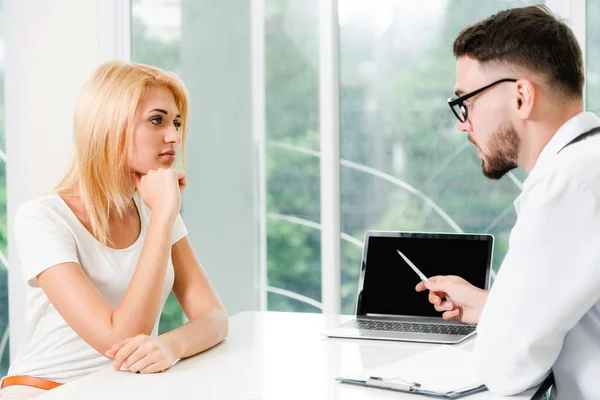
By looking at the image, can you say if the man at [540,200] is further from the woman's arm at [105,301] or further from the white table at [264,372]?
the woman's arm at [105,301]

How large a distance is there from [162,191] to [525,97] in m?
0.89

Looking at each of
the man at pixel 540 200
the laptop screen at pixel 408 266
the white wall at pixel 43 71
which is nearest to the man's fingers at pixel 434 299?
the laptop screen at pixel 408 266

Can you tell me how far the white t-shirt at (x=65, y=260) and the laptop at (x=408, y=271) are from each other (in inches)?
23.1

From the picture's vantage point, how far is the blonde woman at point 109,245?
1666 mm

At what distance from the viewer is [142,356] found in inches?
57.5

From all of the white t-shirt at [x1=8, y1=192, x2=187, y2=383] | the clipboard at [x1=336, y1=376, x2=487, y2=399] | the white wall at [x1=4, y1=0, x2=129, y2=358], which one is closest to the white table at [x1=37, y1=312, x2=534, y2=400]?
the clipboard at [x1=336, y1=376, x2=487, y2=399]

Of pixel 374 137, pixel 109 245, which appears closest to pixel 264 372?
pixel 109 245

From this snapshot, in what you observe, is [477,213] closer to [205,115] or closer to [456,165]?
[456,165]

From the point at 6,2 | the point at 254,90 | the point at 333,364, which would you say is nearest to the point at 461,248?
the point at 333,364

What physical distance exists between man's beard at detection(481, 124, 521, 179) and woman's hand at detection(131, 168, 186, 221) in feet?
2.47

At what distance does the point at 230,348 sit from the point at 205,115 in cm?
196

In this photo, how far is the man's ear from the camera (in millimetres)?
1413

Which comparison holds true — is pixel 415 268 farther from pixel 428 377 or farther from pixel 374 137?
pixel 374 137

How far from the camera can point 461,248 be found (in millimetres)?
1955
